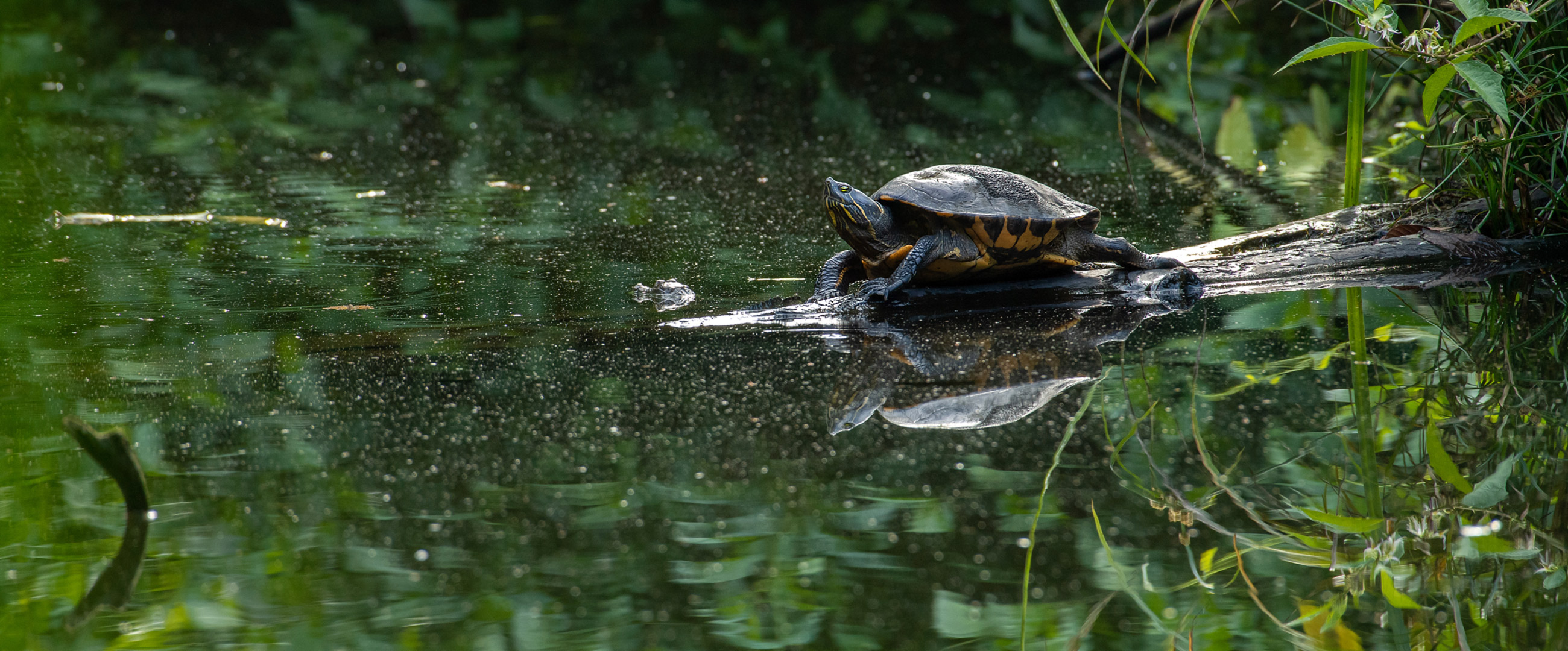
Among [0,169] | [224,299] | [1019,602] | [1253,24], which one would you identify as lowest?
[1019,602]

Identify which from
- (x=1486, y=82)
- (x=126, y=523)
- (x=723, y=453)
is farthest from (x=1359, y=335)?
(x=126, y=523)

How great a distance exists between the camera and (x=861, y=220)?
2.51 meters

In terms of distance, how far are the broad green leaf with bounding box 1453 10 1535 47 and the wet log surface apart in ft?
2.02

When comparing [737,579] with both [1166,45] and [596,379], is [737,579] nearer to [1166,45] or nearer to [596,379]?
[596,379]

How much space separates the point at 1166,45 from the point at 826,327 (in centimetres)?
573

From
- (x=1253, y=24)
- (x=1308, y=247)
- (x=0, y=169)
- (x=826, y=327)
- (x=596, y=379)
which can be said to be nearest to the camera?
(x=596, y=379)

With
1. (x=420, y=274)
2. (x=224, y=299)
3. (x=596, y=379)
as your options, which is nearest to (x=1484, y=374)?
A: (x=596, y=379)

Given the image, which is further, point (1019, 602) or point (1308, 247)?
point (1308, 247)

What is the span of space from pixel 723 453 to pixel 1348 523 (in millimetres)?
839

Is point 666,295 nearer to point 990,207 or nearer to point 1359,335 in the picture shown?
point 990,207

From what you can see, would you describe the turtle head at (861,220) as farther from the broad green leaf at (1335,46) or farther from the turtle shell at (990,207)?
the broad green leaf at (1335,46)

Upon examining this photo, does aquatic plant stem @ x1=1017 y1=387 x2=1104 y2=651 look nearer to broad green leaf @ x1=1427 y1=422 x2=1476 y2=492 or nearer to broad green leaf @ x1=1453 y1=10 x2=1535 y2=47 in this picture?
broad green leaf @ x1=1427 y1=422 x2=1476 y2=492

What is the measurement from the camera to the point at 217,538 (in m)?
1.54

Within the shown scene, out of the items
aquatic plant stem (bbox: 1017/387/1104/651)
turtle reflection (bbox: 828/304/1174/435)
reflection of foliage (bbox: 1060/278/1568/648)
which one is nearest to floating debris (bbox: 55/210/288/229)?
turtle reflection (bbox: 828/304/1174/435)
